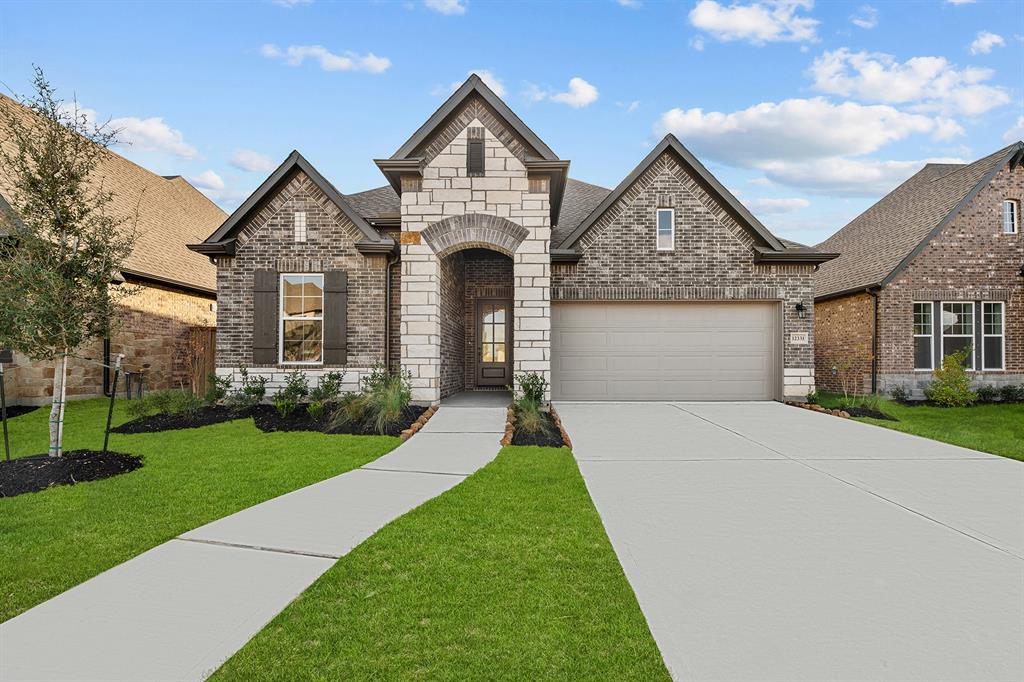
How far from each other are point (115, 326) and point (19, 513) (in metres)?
3.04

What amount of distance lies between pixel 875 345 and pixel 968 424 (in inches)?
179

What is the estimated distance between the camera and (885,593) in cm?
322

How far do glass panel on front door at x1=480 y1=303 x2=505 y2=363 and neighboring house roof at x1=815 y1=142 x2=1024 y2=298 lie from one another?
10.6 meters

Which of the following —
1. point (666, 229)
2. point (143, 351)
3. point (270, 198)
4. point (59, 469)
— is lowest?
point (59, 469)

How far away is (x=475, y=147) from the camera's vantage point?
1141 cm

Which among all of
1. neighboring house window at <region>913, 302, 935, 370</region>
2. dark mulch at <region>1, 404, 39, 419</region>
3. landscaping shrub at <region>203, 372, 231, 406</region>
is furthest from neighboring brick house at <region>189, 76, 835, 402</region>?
neighboring house window at <region>913, 302, 935, 370</region>

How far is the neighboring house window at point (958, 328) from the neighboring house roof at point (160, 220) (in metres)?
22.4

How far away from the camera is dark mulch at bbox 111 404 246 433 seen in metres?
9.54

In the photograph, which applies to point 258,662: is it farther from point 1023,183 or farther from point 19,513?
point 1023,183

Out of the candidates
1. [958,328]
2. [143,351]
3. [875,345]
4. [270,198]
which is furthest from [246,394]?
[958,328]

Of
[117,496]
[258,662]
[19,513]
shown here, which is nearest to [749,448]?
[258,662]

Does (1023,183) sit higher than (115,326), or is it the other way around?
(1023,183)

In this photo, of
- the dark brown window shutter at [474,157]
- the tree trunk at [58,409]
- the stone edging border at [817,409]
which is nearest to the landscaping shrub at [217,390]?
the tree trunk at [58,409]

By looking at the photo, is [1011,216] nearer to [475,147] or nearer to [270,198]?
[475,147]
